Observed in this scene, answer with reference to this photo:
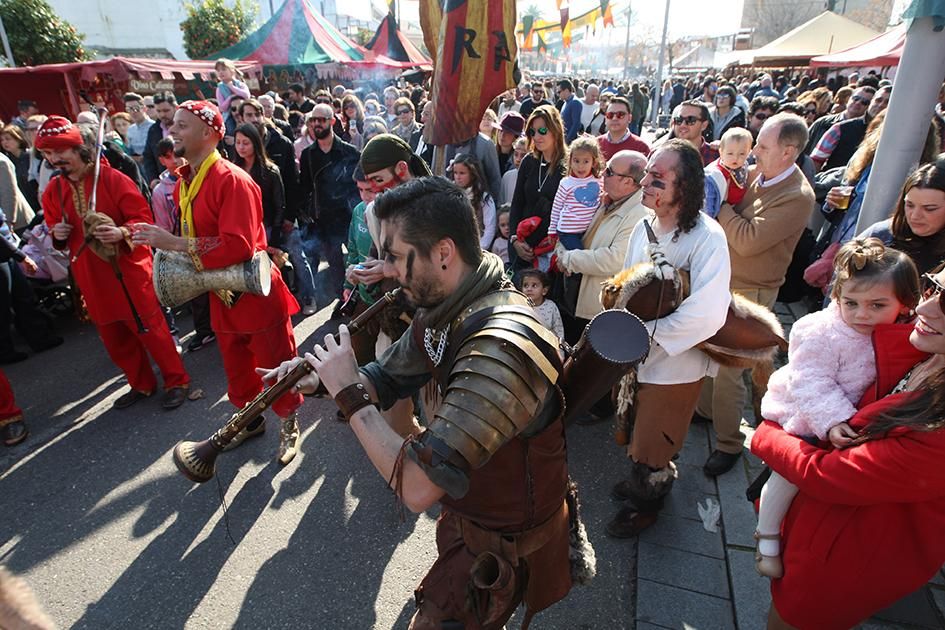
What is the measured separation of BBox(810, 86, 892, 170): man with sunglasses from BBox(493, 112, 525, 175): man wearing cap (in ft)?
10.9

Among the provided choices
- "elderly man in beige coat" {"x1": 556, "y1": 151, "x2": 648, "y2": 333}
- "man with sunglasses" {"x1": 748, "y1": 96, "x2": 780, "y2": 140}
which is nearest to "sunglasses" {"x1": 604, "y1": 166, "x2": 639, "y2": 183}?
"elderly man in beige coat" {"x1": 556, "y1": 151, "x2": 648, "y2": 333}

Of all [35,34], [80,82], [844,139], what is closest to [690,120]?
[844,139]

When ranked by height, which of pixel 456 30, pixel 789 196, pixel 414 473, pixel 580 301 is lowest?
pixel 580 301

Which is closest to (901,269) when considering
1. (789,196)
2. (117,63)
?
(789,196)

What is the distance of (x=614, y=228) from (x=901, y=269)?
5.66 feet

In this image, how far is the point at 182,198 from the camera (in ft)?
10.7

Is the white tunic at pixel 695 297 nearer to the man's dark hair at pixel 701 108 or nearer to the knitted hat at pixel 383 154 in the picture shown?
the knitted hat at pixel 383 154

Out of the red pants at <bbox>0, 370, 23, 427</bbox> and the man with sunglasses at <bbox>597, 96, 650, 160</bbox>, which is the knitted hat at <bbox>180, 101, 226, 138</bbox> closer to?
the red pants at <bbox>0, 370, 23, 427</bbox>

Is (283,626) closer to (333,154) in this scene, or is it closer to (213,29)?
(333,154)

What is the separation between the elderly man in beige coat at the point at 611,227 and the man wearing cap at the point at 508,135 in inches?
114

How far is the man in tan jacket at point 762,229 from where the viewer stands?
3.19 metres

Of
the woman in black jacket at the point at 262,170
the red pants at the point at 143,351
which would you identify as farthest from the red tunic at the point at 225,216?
the woman in black jacket at the point at 262,170

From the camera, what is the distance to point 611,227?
338cm

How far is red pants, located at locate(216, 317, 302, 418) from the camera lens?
142 inches
